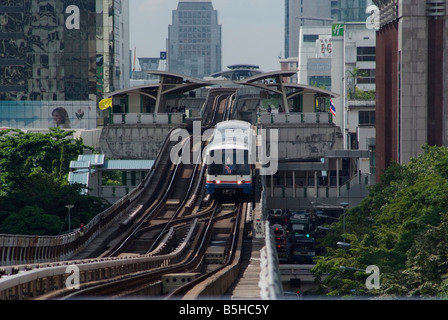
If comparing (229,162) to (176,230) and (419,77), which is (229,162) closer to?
(176,230)

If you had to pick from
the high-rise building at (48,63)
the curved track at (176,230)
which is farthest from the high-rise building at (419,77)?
the high-rise building at (48,63)

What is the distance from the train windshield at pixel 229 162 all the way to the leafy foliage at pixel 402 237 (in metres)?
7.11

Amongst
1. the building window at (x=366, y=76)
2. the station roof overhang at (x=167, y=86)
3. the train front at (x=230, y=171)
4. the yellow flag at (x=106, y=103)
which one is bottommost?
the train front at (x=230, y=171)

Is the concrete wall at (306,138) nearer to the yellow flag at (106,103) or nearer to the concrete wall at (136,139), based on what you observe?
the concrete wall at (136,139)

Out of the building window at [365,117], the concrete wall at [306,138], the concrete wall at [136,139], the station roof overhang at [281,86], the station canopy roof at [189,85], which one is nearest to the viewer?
the concrete wall at [306,138]

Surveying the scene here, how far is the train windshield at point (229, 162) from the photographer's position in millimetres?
50531

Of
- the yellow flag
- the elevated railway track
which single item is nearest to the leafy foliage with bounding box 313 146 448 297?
the elevated railway track

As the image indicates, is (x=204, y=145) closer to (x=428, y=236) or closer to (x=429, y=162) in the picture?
(x=429, y=162)

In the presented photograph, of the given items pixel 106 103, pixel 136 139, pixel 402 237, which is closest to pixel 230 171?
pixel 402 237

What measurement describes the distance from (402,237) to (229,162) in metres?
14.1

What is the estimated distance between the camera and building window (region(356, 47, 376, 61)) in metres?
123

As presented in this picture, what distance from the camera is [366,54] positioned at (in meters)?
124

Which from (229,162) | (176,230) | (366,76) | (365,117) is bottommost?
(176,230)
